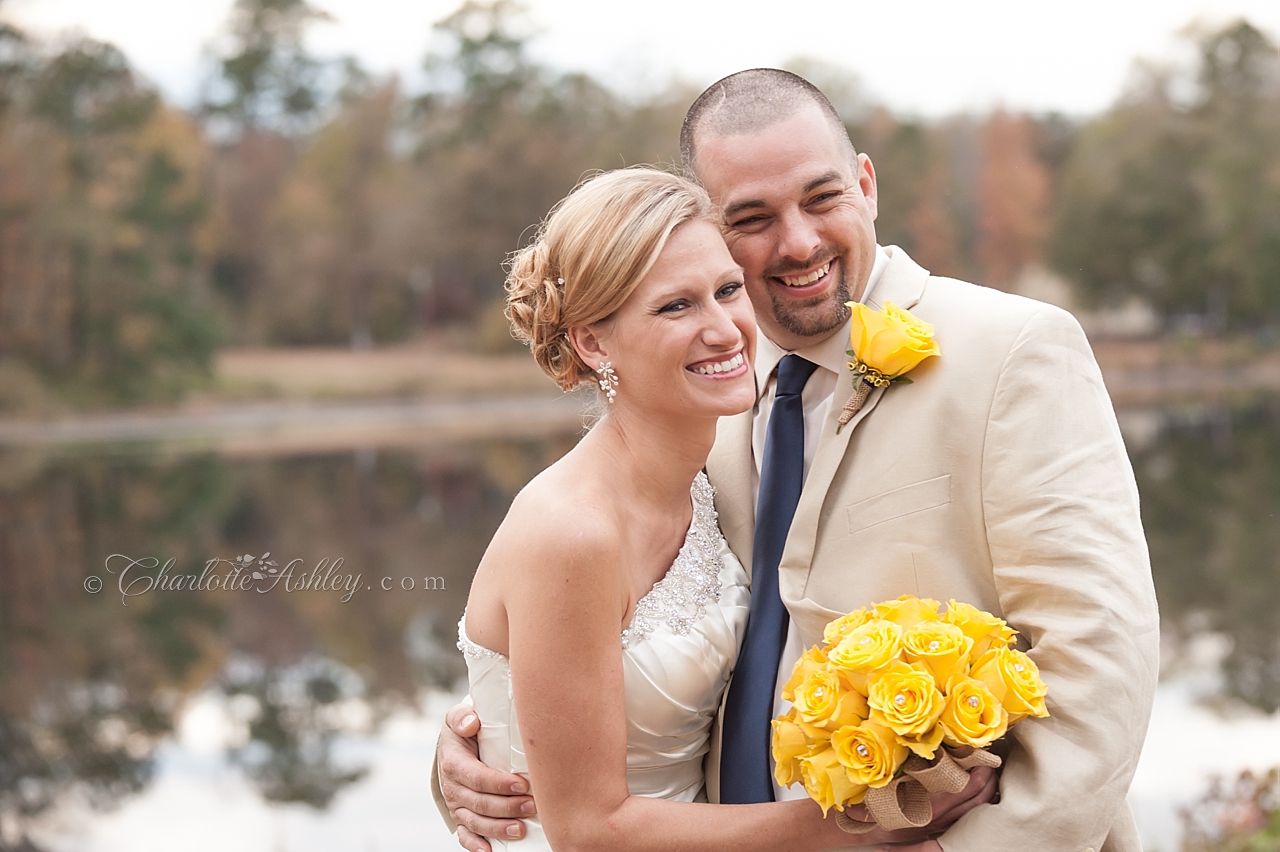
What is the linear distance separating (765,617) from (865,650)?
704mm

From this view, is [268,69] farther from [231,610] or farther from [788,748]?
[788,748]

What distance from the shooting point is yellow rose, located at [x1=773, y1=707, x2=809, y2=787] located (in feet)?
8.30

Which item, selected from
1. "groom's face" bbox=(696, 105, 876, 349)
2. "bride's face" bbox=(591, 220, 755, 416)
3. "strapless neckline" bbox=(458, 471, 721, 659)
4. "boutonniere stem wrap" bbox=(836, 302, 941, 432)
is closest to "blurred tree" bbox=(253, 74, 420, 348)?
"strapless neckline" bbox=(458, 471, 721, 659)

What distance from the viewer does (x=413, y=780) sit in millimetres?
12531

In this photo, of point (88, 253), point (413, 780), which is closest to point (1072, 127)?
point (88, 253)

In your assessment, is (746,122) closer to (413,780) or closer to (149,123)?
(413,780)

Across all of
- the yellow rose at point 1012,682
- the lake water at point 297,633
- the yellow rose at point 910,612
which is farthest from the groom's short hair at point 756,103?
the lake water at point 297,633

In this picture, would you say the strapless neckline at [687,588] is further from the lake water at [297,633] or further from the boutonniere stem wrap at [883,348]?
the lake water at [297,633]

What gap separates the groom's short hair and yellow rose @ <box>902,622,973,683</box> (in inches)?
52.1

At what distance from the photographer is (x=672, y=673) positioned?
3033 millimetres

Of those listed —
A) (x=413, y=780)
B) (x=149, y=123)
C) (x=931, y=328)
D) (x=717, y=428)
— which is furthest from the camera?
(x=149, y=123)

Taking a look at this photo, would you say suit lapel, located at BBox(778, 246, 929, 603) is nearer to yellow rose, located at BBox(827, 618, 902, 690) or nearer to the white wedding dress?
the white wedding dress

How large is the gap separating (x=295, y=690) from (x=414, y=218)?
33.4 meters

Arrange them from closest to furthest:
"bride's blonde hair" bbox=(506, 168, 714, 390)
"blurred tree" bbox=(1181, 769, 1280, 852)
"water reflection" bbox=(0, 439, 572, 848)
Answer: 1. "bride's blonde hair" bbox=(506, 168, 714, 390)
2. "blurred tree" bbox=(1181, 769, 1280, 852)
3. "water reflection" bbox=(0, 439, 572, 848)
